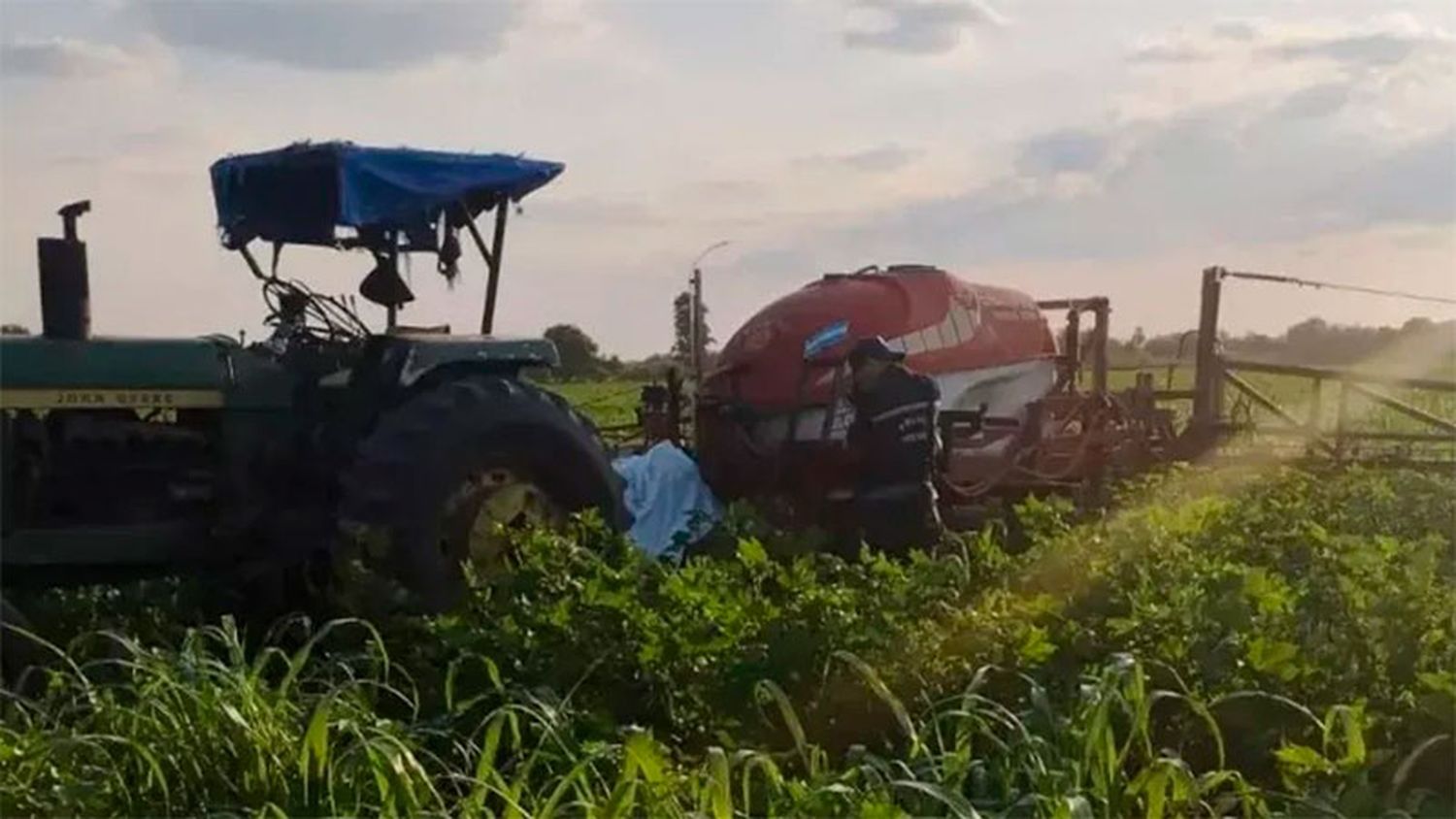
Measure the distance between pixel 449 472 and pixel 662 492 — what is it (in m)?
4.66

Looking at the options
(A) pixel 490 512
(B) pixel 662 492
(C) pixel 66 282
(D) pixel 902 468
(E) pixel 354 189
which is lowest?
(B) pixel 662 492

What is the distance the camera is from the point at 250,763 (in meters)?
3.91

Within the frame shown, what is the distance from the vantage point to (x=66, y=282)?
648 centimetres

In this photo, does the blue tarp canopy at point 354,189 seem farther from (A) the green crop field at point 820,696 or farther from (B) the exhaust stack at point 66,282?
(A) the green crop field at point 820,696

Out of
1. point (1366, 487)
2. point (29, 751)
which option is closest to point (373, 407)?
→ point (29, 751)

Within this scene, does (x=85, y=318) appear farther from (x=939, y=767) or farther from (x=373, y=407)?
(x=939, y=767)

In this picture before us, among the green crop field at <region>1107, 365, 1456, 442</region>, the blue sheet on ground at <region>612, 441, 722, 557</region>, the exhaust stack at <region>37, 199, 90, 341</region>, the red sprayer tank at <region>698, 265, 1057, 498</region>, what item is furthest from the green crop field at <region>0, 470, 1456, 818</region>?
the green crop field at <region>1107, 365, 1456, 442</region>

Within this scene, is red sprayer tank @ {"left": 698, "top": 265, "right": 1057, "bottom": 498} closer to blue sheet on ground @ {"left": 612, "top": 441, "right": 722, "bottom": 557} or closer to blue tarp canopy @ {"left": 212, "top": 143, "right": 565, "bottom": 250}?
blue sheet on ground @ {"left": 612, "top": 441, "right": 722, "bottom": 557}

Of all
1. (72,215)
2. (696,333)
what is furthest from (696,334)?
(72,215)

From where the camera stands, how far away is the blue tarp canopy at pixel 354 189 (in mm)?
7316

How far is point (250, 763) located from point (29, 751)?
23.5 inches

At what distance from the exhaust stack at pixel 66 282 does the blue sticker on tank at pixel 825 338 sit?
587 cm

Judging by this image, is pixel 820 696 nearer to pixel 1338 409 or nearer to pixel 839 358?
pixel 839 358

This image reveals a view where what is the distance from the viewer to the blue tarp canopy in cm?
732
